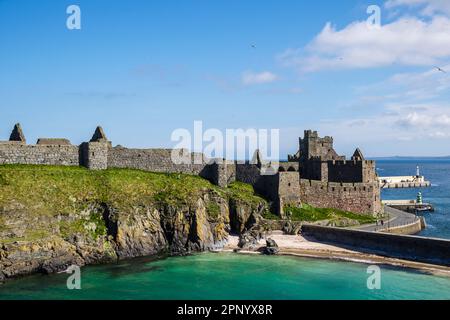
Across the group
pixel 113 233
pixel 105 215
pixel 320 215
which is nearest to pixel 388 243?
pixel 320 215

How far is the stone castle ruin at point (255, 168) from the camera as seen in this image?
5177 cm

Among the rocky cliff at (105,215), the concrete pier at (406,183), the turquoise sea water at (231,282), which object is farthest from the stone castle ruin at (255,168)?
the concrete pier at (406,183)

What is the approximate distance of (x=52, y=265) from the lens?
128 ft

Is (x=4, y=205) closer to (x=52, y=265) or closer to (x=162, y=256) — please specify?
(x=52, y=265)

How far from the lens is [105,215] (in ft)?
150

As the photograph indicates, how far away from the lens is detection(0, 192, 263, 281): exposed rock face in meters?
38.9

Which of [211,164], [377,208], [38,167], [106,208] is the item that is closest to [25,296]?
[106,208]

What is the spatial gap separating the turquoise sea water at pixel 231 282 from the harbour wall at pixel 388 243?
3874mm

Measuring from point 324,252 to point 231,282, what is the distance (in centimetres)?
1253

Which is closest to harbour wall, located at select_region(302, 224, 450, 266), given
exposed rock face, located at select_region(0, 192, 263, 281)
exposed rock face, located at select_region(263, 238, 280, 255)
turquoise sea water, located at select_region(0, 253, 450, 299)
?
turquoise sea water, located at select_region(0, 253, 450, 299)

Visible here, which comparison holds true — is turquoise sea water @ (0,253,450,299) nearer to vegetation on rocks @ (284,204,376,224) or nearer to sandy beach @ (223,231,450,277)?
sandy beach @ (223,231,450,277)

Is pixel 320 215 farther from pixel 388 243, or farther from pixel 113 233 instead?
pixel 113 233

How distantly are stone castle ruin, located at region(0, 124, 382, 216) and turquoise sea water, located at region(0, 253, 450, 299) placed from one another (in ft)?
46.6

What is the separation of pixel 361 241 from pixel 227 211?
46.5 feet
